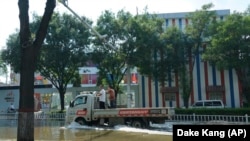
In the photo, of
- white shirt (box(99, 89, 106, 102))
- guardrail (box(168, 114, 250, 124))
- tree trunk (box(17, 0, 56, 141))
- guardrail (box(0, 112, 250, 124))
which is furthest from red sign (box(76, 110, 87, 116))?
tree trunk (box(17, 0, 56, 141))

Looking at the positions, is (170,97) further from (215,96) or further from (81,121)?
(81,121)

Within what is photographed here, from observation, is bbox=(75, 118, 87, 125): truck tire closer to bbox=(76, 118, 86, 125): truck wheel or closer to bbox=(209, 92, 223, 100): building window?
bbox=(76, 118, 86, 125): truck wheel

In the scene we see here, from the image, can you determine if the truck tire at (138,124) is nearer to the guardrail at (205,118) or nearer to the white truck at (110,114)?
the white truck at (110,114)

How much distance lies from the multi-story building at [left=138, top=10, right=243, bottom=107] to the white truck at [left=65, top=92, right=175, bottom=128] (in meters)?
12.6

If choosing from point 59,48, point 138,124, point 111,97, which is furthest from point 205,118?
point 59,48

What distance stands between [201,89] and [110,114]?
1480cm

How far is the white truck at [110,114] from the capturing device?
53.8 feet

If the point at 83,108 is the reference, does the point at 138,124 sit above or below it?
below

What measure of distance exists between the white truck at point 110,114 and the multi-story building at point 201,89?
1264 cm

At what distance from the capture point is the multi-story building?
29688mm

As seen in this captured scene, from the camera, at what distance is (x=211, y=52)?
27.1 meters

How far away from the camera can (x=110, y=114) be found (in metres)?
17.5

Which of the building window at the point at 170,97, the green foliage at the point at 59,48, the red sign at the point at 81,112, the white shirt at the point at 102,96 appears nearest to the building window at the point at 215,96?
the building window at the point at 170,97

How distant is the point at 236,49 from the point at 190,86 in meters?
4.77
